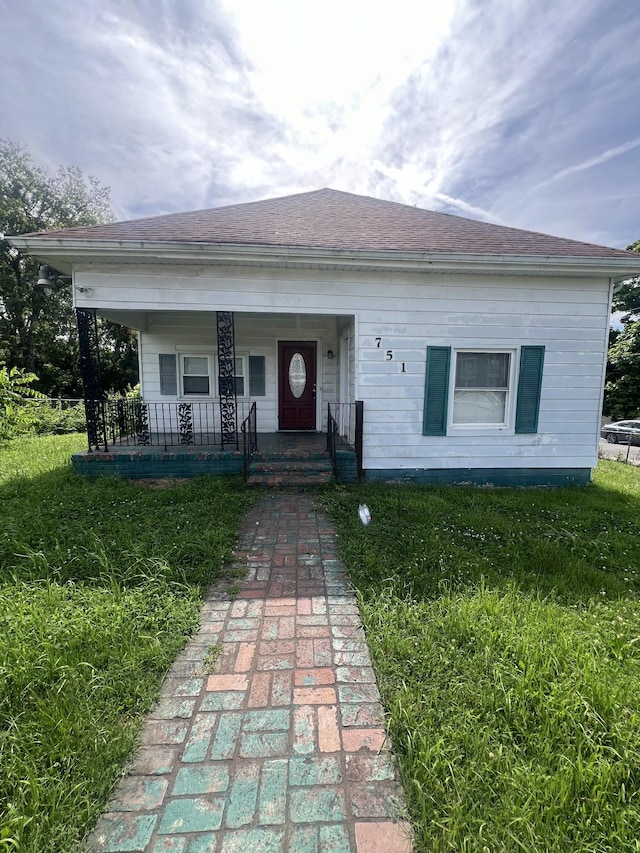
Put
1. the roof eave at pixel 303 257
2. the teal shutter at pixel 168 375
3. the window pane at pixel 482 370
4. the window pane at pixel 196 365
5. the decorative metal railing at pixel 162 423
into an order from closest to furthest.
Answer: the roof eave at pixel 303 257, the window pane at pixel 482 370, the decorative metal railing at pixel 162 423, the teal shutter at pixel 168 375, the window pane at pixel 196 365

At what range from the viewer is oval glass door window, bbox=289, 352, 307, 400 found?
26.4 feet

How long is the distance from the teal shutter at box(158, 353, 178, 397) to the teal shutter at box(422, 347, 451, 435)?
16.7ft

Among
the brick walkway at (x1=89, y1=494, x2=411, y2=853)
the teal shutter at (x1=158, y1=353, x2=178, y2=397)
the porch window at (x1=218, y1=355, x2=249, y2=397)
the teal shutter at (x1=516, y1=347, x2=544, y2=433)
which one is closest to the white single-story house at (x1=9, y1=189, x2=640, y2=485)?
the teal shutter at (x1=516, y1=347, x2=544, y2=433)

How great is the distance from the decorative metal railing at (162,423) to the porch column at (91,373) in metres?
0.44

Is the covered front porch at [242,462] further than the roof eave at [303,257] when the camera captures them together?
Yes

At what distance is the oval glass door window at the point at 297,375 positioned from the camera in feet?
26.4

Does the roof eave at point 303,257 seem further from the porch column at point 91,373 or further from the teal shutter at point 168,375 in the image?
the teal shutter at point 168,375

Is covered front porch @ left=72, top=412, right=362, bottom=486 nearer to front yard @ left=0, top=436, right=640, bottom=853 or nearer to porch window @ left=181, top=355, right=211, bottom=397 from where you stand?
front yard @ left=0, top=436, right=640, bottom=853

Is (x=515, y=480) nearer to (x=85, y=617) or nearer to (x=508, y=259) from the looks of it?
(x=508, y=259)

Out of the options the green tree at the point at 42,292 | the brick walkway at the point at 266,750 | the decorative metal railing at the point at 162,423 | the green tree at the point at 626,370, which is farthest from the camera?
the green tree at the point at 626,370

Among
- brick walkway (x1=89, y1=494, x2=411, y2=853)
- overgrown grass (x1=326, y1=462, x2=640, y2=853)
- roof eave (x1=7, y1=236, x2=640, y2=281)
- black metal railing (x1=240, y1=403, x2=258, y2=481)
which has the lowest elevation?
brick walkway (x1=89, y1=494, x2=411, y2=853)

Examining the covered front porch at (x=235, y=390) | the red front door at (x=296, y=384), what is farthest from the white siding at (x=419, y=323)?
the red front door at (x=296, y=384)

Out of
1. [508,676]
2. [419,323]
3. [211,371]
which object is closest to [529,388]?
[419,323]

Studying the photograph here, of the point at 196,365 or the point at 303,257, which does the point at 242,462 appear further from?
the point at 303,257
